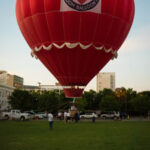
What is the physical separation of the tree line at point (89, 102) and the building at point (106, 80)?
8848 cm

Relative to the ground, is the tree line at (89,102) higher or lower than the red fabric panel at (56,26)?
lower

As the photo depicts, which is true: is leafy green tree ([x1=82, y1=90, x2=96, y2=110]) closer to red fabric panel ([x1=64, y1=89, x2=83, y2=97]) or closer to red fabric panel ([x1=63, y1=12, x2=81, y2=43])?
red fabric panel ([x1=64, y1=89, x2=83, y2=97])

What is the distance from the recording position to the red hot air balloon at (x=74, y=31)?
18.0 m

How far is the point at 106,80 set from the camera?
171375 millimetres

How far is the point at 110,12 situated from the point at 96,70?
557cm

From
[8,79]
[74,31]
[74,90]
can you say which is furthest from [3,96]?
[74,31]

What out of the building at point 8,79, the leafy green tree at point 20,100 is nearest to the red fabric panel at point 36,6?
the leafy green tree at point 20,100

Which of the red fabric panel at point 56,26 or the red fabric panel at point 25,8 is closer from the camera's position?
the red fabric panel at point 56,26

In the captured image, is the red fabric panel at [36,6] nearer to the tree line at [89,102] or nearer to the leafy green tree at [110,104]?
the tree line at [89,102]

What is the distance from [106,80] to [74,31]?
15512 cm

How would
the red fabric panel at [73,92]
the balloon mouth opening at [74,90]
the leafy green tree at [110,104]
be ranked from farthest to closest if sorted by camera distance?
1. the leafy green tree at [110,104]
2. the red fabric panel at [73,92]
3. the balloon mouth opening at [74,90]

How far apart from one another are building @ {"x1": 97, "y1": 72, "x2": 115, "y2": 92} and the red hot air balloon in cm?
14959

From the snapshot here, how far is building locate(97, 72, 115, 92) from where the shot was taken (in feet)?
557

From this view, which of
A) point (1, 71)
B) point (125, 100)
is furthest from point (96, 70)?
point (1, 71)
